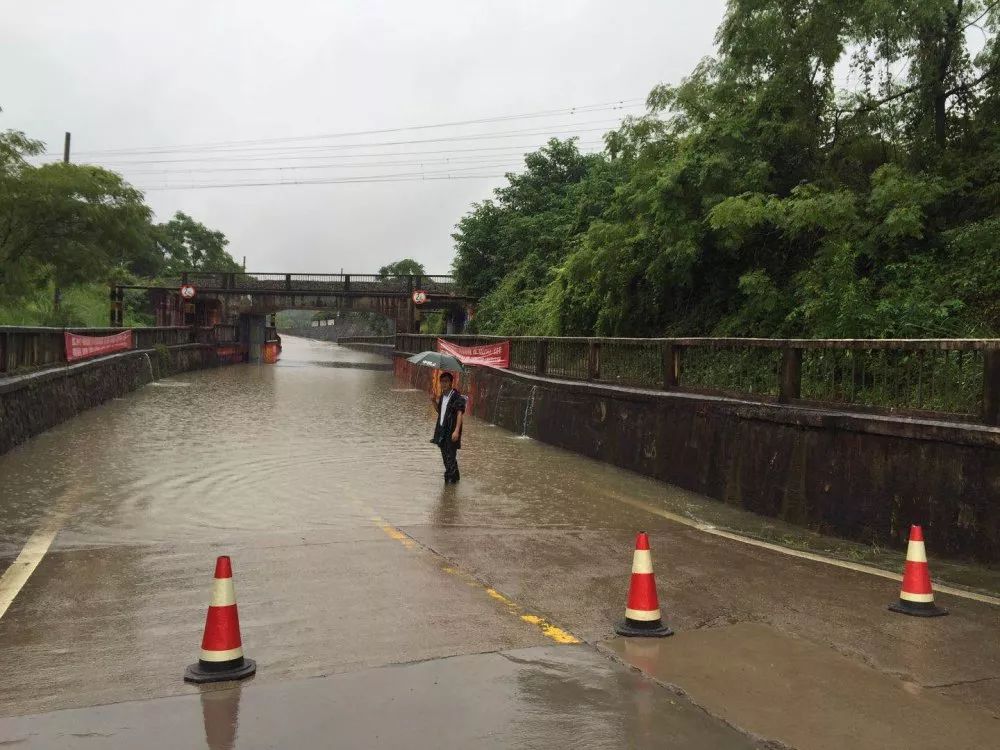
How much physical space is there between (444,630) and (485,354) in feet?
60.3

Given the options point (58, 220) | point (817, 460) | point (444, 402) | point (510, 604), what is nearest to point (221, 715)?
point (510, 604)

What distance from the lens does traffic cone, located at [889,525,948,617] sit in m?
6.08

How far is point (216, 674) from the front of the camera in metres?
4.62

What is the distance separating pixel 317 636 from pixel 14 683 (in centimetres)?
161

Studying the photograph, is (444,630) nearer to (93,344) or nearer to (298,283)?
(93,344)

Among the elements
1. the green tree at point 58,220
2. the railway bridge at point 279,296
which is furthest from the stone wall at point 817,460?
the railway bridge at point 279,296

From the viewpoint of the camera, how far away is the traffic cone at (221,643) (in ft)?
15.2

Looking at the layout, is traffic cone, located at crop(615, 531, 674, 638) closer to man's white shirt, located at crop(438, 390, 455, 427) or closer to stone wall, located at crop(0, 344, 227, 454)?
man's white shirt, located at crop(438, 390, 455, 427)

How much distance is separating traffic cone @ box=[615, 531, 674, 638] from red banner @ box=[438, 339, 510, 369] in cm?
1611

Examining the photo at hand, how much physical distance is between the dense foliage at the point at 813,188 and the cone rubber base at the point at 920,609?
9544 mm

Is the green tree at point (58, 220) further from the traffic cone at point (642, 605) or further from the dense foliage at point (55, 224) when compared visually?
the traffic cone at point (642, 605)

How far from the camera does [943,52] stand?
59.8 ft

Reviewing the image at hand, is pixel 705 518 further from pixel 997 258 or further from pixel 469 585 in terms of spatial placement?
pixel 997 258

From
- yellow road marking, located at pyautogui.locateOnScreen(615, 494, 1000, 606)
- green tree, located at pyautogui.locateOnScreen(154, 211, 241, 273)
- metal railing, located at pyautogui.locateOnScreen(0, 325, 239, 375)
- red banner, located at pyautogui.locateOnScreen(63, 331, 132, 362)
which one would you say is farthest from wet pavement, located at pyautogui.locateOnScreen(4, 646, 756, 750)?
green tree, located at pyautogui.locateOnScreen(154, 211, 241, 273)
